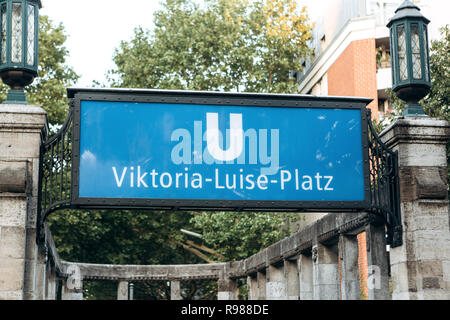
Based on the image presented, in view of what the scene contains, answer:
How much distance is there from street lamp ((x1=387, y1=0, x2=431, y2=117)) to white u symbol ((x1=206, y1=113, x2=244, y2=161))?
8.78 ft

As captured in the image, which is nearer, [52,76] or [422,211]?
[422,211]

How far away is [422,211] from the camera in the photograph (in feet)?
34.8

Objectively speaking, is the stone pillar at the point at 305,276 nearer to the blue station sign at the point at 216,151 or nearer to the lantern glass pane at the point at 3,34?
the blue station sign at the point at 216,151

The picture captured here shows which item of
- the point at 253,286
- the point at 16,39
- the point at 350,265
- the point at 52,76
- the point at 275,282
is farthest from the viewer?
the point at 52,76

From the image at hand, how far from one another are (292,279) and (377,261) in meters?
7.55

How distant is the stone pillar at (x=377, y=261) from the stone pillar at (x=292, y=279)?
7.25 metres

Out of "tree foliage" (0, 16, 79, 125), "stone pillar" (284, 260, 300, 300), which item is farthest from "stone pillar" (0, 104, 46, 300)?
"tree foliage" (0, 16, 79, 125)

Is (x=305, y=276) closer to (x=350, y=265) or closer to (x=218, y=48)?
(x=350, y=265)

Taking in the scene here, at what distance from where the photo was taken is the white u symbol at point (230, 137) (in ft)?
33.9

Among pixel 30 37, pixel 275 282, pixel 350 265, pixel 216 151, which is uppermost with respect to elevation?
pixel 30 37

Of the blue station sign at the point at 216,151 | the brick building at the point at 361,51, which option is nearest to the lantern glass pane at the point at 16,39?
the blue station sign at the point at 216,151

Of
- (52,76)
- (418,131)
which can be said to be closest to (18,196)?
(418,131)

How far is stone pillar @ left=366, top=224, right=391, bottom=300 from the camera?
12172 millimetres
